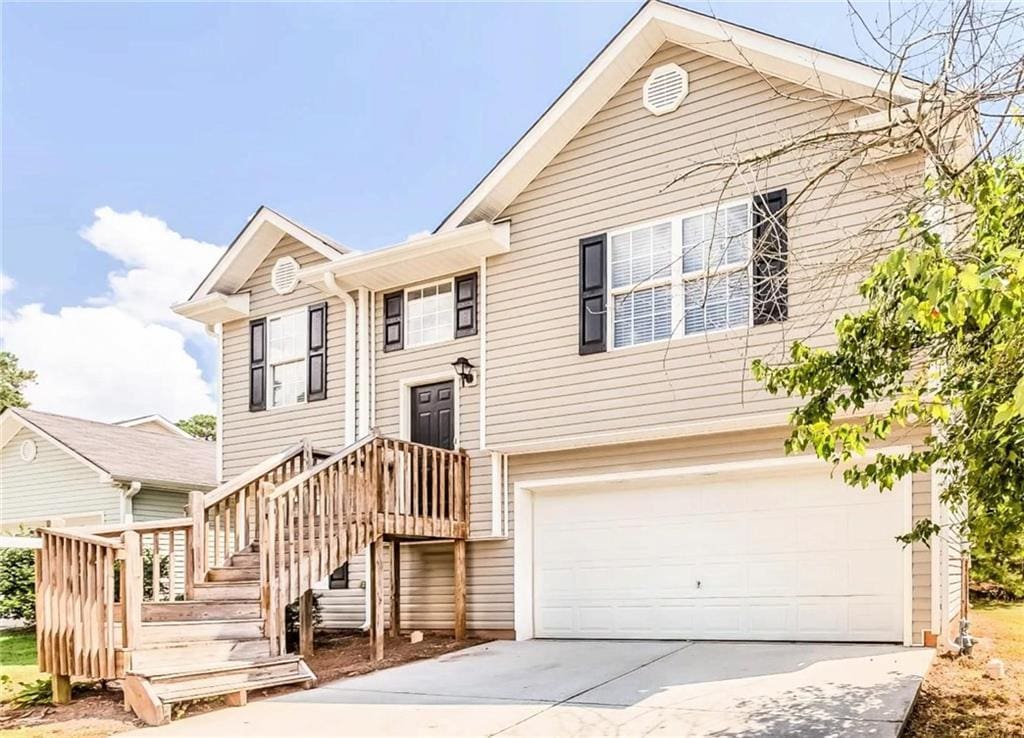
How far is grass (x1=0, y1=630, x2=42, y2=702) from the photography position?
8641 millimetres

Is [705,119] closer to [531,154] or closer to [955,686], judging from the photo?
[531,154]

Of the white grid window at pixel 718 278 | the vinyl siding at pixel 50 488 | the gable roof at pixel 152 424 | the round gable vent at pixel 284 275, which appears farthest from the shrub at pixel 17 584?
the white grid window at pixel 718 278

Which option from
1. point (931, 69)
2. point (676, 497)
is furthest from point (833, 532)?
point (931, 69)

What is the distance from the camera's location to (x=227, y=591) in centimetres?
845

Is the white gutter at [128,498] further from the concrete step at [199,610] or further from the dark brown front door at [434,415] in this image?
the concrete step at [199,610]

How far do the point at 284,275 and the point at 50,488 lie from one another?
8.78m

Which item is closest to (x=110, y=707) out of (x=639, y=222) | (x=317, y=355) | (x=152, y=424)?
(x=317, y=355)

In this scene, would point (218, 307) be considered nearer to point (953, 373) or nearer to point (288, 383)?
point (288, 383)

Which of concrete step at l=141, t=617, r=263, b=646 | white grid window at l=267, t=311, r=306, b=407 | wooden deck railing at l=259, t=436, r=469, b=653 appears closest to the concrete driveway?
concrete step at l=141, t=617, r=263, b=646

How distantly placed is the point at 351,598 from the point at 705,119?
779 cm

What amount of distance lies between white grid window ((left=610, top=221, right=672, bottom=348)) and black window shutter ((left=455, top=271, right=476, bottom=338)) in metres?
2.03

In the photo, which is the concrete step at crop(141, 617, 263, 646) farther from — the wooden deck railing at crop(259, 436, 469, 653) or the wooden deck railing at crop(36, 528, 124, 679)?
the wooden deck railing at crop(36, 528, 124, 679)

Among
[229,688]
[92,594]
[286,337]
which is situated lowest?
[229,688]

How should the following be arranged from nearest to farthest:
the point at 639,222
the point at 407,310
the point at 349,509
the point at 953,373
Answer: the point at 953,373, the point at 349,509, the point at 639,222, the point at 407,310
